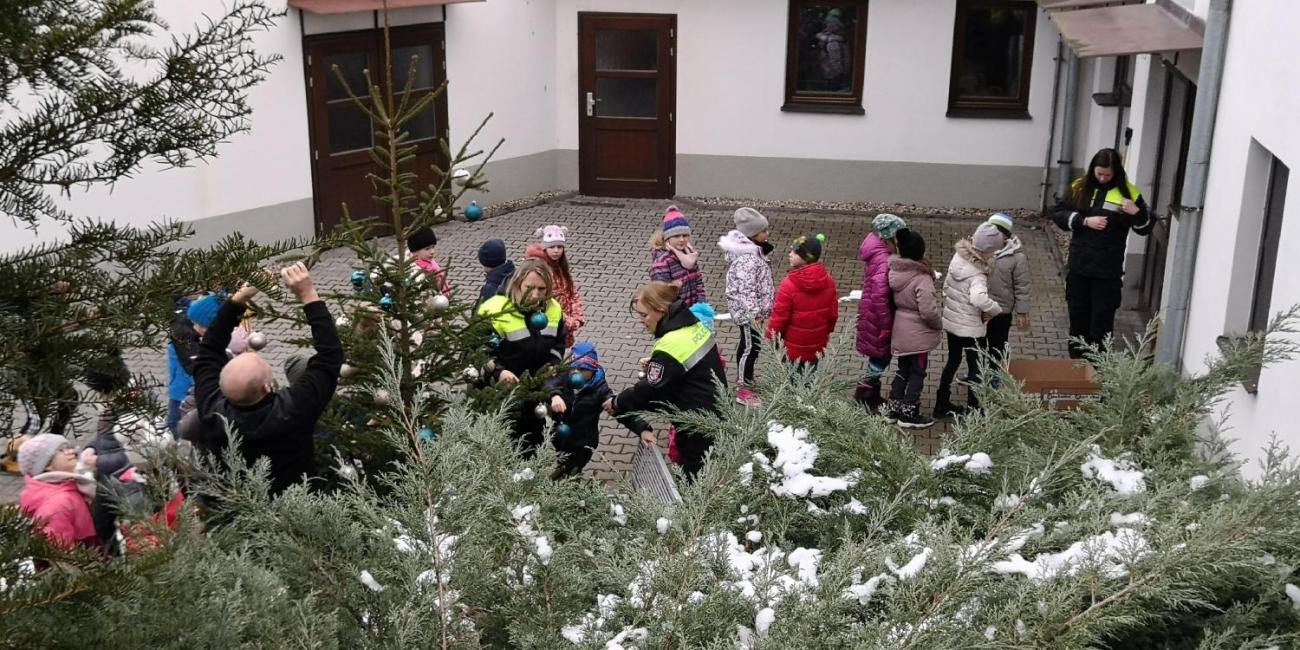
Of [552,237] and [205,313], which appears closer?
[205,313]

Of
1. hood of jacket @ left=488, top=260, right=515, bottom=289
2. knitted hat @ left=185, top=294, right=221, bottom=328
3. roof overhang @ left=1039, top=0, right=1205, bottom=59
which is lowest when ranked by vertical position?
hood of jacket @ left=488, top=260, right=515, bottom=289

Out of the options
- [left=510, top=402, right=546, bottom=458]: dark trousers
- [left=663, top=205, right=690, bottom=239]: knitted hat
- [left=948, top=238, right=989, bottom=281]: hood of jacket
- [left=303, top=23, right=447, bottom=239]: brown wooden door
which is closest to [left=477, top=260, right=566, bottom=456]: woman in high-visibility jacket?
[left=510, top=402, right=546, bottom=458]: dark trousers

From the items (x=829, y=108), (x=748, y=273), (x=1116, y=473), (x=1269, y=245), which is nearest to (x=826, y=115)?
(x=829, y=108)

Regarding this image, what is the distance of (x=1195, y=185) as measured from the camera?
8320 millimetres

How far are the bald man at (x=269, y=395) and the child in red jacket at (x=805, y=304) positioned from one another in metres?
4.49

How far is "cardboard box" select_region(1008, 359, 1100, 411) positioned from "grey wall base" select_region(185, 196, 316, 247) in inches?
313

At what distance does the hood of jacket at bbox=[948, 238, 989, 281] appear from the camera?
901 centimetres

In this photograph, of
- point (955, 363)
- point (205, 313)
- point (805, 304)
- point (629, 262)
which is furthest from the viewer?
point (629, 262)

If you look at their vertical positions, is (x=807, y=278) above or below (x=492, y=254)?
below

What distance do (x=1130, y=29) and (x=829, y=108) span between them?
6939 millimetres

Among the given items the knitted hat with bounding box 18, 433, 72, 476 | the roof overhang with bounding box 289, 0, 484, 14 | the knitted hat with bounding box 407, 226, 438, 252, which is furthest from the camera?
the roof overhang with bounding box 289, 0, 484, 14

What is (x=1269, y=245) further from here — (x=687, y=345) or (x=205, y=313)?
(x=205, y=313)

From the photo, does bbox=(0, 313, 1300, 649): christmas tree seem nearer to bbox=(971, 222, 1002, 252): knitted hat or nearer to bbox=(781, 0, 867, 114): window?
bbox=(971, 222, 1002, 252): knitted hat

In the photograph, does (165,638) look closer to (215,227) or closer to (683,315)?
(683,315)
